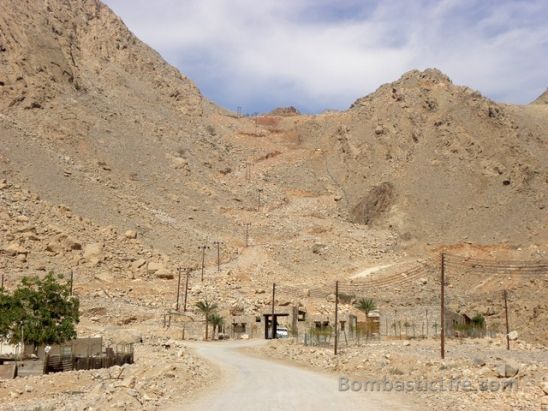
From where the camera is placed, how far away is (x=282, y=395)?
18.7 meters

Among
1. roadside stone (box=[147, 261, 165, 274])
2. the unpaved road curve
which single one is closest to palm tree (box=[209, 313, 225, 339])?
roadside stone (box=[147, 261, 165, 274])

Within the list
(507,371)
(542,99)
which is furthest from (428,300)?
(542,99)

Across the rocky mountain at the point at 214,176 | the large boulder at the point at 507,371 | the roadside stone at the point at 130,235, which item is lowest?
the large boulder at the point at 507,371

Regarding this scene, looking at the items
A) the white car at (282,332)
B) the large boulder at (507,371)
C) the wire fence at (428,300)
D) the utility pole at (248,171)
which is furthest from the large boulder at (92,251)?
the large boulder at (507,371)

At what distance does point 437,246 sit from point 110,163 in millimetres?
47825

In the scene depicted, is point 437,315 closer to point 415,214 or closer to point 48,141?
point 415,214

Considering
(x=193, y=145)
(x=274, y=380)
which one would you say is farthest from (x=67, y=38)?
(x=274, y=380)

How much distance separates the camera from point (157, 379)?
21.2 metres

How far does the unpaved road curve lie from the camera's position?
16625 millimetres

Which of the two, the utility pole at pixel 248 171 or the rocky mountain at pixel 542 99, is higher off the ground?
the rocky mountain at pixel 542 99

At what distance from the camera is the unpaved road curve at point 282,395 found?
16625 millimetres

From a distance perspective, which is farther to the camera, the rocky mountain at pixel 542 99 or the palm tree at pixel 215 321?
the rocky mountain at pixel 542 99

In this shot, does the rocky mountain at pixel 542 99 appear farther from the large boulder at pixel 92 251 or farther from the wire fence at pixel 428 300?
the large boulder at pixel 92 251

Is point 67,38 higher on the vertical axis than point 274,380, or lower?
higher
